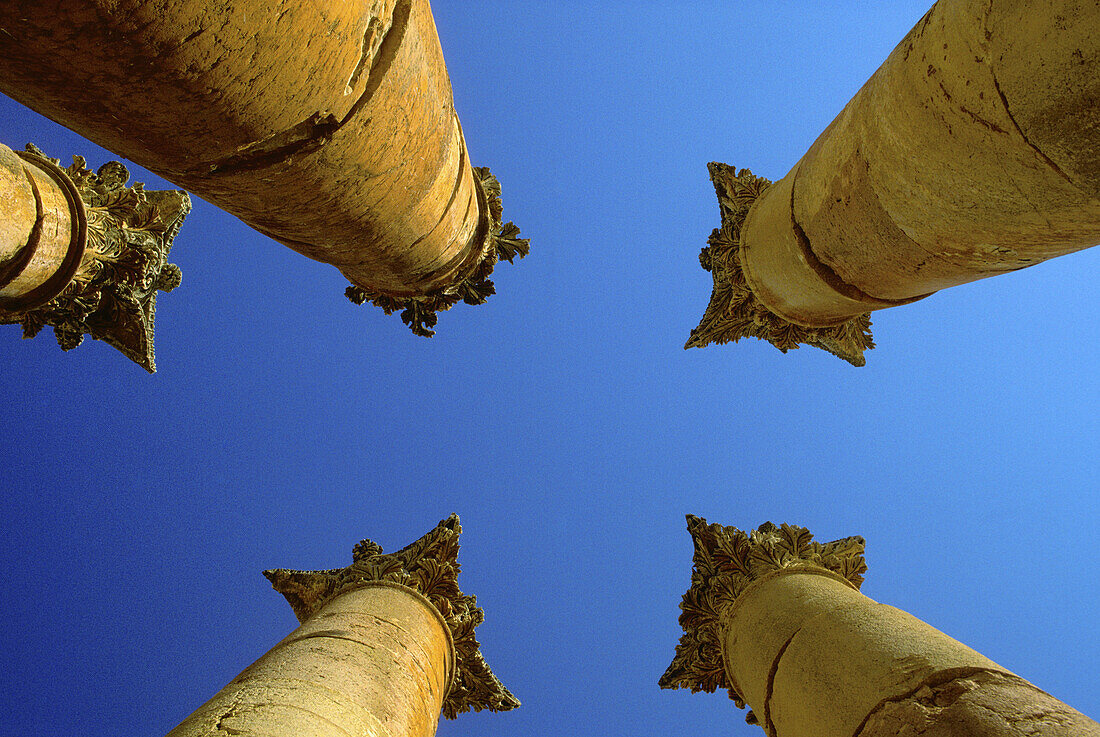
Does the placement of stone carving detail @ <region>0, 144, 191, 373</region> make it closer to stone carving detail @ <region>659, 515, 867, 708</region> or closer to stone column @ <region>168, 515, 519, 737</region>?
stone column @ <region>168, 515, 519, 737</region>

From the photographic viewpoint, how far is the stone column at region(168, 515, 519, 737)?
4.18 m

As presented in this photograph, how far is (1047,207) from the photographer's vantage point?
3.20 metres

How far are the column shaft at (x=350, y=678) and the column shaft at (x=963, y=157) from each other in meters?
5.01

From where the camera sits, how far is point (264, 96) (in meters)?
2.83

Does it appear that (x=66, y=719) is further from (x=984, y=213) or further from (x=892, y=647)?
(x=984, y=213)

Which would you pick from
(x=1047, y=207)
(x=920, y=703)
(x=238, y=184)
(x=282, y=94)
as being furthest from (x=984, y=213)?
(x=238, y=184)

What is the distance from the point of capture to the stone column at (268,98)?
2.24 m

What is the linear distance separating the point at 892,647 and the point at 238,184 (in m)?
5.13

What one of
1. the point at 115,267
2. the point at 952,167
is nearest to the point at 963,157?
the point at 952,167

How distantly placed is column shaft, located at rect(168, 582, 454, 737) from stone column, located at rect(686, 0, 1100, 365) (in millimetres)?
5011

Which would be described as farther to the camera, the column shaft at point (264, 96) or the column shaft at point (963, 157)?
the column shaft at point (963, 157)

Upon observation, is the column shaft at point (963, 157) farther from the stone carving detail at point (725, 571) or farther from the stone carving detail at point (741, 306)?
the stone carving detail at point (725, 571)

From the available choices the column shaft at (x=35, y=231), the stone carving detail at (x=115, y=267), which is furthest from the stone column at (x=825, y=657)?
the column shaft at (x=35, y=231)

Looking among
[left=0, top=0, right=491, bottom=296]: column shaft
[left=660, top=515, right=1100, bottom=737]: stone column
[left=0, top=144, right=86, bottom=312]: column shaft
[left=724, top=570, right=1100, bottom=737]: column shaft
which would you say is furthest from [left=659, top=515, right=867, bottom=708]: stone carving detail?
[left=0, top=144, right=86, bottom=312]: column shaft
